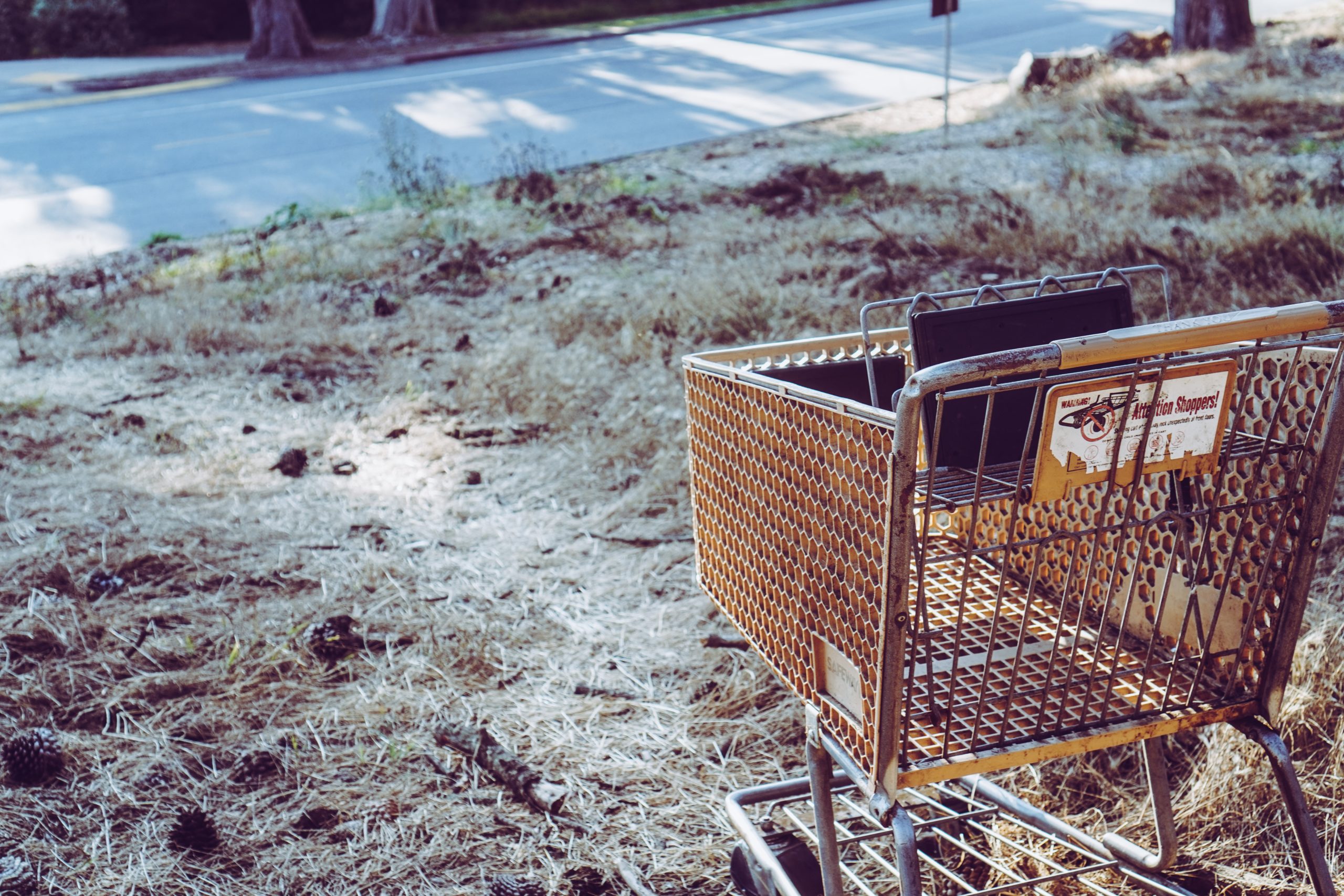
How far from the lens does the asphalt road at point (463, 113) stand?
923 cm

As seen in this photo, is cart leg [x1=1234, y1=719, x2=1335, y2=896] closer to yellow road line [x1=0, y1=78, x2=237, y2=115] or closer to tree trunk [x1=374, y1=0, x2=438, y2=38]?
yellow road line [x1=0, y1=78, x2=237, y2=115]

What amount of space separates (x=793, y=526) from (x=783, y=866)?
860 millimetres

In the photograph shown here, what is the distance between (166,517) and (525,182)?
15.4ft

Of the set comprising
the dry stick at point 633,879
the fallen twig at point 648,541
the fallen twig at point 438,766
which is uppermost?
the fallen twig at point 648,541

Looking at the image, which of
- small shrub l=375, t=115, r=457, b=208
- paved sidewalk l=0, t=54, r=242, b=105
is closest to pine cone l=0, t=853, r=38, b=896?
small shrub l=375, t=115, r=457, b=208

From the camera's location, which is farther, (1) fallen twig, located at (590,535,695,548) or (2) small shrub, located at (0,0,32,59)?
(2) small shrub, located at (0,0,32,59)

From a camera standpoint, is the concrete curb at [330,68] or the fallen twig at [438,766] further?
the concrete curb at [330,68]

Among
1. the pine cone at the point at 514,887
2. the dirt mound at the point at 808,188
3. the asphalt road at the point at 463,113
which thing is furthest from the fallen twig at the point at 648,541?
the asphalt road at the point at 463,113

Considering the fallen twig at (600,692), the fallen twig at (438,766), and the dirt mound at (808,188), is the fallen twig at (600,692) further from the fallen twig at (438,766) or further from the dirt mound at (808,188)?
the dirt mound at (808,188)

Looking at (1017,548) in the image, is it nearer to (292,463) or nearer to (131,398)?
(292,463)

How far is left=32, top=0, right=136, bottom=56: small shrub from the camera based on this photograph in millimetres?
20547

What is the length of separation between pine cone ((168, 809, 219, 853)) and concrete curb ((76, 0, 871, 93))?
16.3m

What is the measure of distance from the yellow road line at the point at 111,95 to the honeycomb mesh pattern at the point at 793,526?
50.8ft

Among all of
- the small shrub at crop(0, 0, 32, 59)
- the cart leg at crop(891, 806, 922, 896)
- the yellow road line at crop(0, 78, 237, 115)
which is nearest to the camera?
the cart leg at crop(891, 806, 922, 896)
